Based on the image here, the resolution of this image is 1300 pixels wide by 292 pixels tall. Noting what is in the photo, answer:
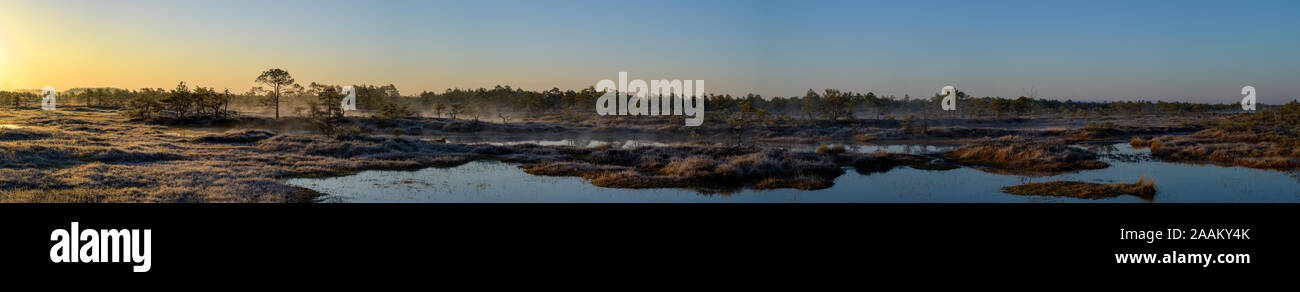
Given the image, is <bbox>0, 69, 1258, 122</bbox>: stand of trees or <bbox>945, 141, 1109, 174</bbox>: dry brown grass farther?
<bbox>0, 69, 1258, 122</bbox>: stand of trees

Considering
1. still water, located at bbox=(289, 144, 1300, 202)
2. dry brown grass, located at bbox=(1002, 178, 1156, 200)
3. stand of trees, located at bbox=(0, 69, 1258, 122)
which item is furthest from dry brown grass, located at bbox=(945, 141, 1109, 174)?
stand of trees, located at bbox=(0, 69, 1258, 122)

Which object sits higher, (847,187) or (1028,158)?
(1028,158)

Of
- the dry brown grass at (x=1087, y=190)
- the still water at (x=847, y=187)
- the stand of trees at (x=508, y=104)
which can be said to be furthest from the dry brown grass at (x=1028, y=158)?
Answer: the stand of trees at (x=508, y=104)

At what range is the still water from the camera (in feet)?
69.0

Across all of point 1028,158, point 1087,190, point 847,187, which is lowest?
point 847,187

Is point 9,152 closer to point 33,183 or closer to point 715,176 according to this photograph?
point 33,183

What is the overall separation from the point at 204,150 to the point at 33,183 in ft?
50.8

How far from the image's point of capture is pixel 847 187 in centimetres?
2402

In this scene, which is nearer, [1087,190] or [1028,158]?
[1087,190]

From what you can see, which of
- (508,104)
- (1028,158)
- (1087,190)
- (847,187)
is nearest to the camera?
(1087,190)

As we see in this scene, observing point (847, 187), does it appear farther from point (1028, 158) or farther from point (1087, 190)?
point (1028, 158)

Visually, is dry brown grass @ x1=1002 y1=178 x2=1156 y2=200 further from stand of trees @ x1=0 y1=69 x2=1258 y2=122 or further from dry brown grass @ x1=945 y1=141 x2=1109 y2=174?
stand of trees @ x1=0 y1=69 x2=1258 y2=122

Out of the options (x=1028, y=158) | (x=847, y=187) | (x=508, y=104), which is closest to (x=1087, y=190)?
(x=847, y=187)
